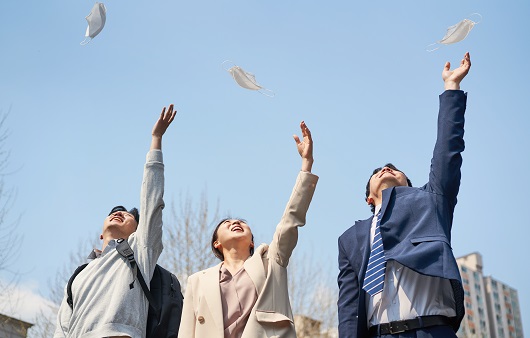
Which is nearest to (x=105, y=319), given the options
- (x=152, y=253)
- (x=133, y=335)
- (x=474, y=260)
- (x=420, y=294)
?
(x=133, y=335)

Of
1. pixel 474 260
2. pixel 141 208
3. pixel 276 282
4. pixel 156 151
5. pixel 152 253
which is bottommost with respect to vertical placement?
pixel 276 282

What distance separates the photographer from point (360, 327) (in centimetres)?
422

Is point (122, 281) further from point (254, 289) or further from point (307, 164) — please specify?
point (307, 164)

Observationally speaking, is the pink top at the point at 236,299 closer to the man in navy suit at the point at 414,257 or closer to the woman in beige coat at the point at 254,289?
the woman in beige coat at the point at 254,289

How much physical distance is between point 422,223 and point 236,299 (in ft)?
4.74

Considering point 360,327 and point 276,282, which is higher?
point 276,282

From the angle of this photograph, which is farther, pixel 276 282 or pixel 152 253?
pixel 152 253

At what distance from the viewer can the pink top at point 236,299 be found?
181 inches

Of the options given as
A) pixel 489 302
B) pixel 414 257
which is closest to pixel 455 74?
pixel 414 257

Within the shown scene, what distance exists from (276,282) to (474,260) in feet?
243

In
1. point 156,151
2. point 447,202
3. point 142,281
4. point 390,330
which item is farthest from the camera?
point 156,151

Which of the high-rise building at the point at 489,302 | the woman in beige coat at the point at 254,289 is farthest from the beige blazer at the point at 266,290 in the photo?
the high-rise building at the point at 489,302

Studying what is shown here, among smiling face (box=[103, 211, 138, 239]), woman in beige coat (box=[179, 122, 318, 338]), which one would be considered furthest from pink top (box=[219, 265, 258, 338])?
smiling face (box=[103, 211, 138, 239])

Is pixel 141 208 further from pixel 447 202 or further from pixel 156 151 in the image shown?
pixel 447 202
